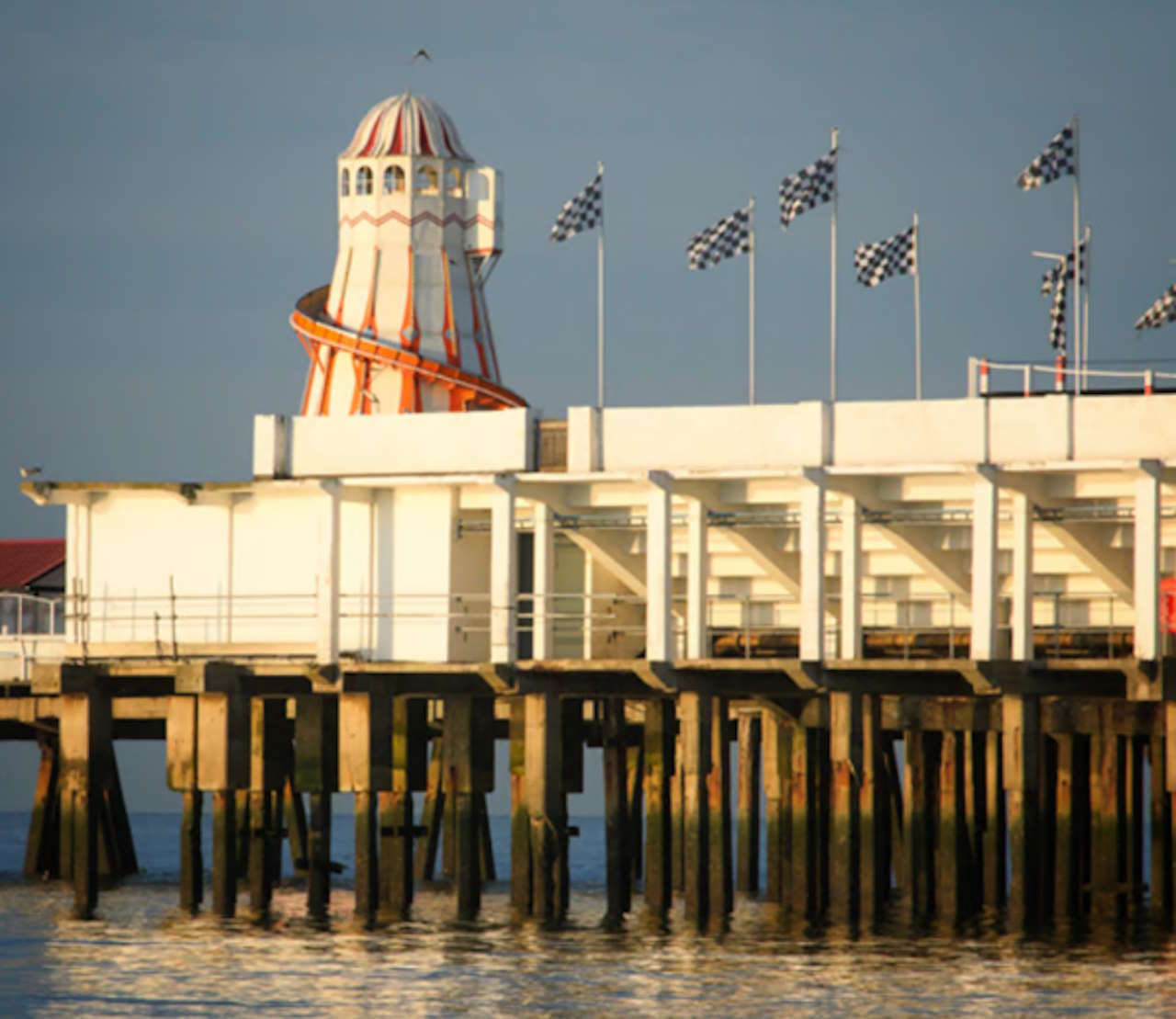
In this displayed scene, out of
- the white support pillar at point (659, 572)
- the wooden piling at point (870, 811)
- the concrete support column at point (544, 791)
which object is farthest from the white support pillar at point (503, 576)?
the wooden piling at point (870, 811)

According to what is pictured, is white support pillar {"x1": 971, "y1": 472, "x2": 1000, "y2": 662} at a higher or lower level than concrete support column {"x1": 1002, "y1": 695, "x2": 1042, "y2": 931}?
A: higher

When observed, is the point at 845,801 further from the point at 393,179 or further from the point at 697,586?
the point at 393,179

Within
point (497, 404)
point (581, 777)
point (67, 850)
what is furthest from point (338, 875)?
point (581, 777)

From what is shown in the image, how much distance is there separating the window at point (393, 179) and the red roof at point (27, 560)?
1102 centimetres

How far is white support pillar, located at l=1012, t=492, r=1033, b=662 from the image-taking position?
166 feet

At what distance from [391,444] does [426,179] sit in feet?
40.8

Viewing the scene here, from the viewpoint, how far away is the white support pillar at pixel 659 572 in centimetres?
5191

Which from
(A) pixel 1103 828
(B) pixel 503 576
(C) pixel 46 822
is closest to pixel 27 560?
(C) pixel 46 822

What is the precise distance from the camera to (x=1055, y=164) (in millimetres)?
55750

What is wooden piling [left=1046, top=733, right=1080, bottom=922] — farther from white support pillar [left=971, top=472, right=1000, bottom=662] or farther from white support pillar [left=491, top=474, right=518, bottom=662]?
white support pillar [left=491, top=474, right=518, bottom=662]

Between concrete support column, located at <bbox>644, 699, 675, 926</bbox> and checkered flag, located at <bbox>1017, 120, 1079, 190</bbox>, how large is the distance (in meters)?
12.3

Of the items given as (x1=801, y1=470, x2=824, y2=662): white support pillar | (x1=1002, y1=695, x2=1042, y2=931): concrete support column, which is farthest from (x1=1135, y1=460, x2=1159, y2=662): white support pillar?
(x1=801, y1=470, x2=824, y2=662): white support pillar

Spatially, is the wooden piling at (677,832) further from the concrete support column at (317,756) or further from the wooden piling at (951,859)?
the concrete support column at (317,756)

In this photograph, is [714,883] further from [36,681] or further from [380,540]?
[36,681]
